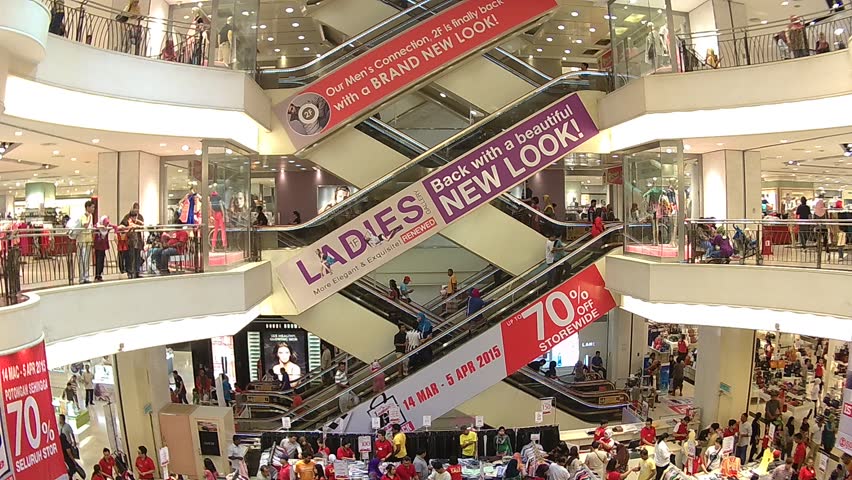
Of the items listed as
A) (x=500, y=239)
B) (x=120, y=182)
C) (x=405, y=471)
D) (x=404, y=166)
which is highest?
(x=404, y=166)

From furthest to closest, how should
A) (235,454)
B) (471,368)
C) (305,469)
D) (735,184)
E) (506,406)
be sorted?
(735,184), (506,406), (471,368), (235,454), (305,469)

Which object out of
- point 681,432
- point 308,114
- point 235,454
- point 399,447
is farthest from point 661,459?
point 308,114

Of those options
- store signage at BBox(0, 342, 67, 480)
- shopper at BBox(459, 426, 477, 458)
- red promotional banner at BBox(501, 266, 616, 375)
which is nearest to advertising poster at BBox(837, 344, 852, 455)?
red promotional banner at BBox(501, 266, 616, 375)

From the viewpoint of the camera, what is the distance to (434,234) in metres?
15.0

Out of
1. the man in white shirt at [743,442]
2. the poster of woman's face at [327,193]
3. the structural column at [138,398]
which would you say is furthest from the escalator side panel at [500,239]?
the poster of woman's face at [327,193]

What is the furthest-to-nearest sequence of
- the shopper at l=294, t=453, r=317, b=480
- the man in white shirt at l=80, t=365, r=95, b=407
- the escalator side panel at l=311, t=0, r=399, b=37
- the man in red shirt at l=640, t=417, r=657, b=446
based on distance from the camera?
1. the man in white shirt at l=80, t=365, r=95, b=407
2. the escalator side panel at l=311, t=0, r=399, b=37
3. the man in red shirt at l=640, t=417, r=657, b=446
4. the shopper at l=294, t=453, r=317, b=480

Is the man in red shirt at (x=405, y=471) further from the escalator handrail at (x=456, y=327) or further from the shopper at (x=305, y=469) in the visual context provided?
the escalator handrail at (x=456, y=327)

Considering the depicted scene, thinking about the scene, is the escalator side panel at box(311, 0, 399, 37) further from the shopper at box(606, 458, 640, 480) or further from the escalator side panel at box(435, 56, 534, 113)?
the shopper at box(606, 458, 640, 480)

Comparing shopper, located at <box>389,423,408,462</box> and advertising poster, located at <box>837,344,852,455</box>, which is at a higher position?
advertising poster, located at <box>837,344,852,455</box>

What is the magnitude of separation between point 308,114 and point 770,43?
10.6m

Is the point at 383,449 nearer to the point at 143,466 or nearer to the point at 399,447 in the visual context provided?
the point at 399,447

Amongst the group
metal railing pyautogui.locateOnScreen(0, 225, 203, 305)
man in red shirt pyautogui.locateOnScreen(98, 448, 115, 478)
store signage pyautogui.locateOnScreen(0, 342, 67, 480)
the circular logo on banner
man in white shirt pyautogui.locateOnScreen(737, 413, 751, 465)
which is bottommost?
man in white shirt pyautogui.locateOnScreen(737, 413, 751, 465)

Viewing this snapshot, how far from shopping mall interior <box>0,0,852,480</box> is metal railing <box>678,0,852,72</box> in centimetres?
6

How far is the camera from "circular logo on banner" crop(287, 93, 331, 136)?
47.6ft
